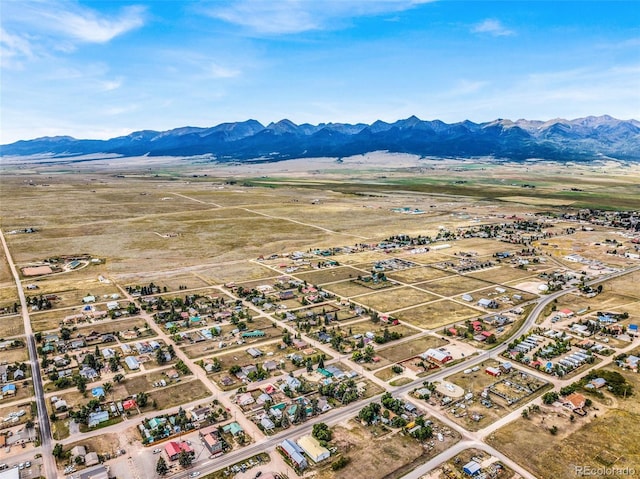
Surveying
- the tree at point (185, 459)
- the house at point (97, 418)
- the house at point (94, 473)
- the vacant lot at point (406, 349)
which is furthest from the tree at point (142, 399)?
the vacant lot at point (406, 349)

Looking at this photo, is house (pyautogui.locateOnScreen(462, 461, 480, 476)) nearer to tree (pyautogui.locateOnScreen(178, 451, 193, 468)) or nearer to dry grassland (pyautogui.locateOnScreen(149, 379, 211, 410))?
tree (pyautogui.locateOnScreen(178, 451, 193, 468))

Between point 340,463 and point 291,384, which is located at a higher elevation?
point 291,384

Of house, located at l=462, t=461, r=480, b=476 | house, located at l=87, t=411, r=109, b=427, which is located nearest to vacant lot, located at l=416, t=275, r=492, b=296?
house, located at l=462, t=461, r=480, b=476

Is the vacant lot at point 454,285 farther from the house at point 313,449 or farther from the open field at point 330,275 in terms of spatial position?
the house at point 313,449

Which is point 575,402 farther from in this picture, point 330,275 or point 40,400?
point 40,400

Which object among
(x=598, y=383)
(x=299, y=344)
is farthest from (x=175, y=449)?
(x=598, y=383)
